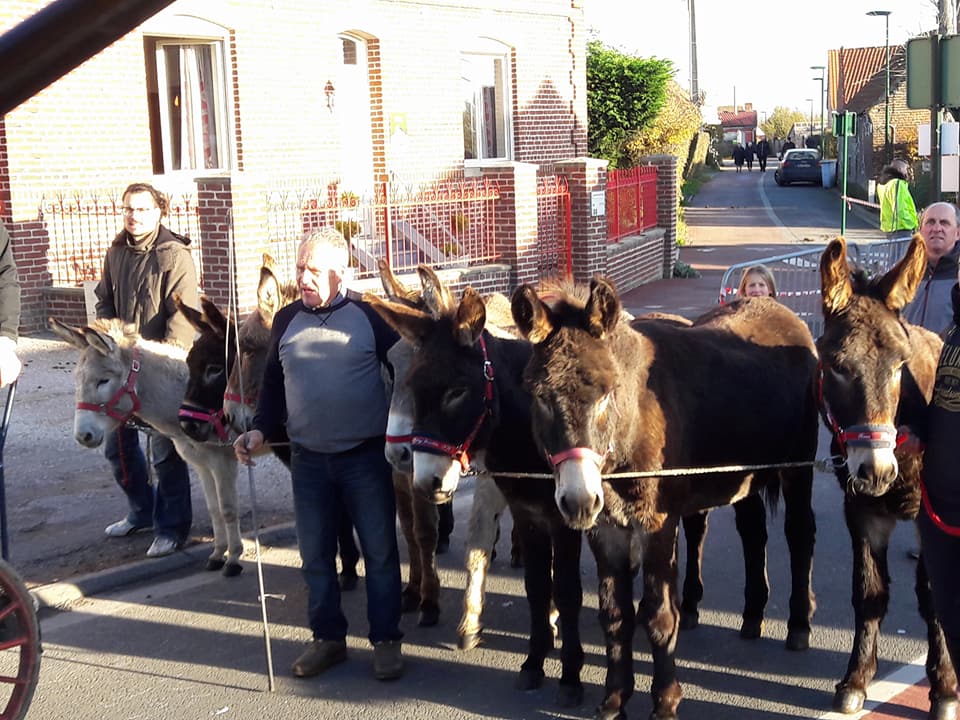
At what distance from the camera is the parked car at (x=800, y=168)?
5706 cm

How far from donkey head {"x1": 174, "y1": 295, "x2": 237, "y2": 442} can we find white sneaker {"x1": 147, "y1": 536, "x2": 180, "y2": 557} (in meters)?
1.20

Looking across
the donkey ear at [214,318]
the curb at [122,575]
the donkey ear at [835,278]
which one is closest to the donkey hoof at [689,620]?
the donkey ear at [835,278]

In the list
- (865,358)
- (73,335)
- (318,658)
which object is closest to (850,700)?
(865,358)

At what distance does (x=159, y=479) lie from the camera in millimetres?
7273

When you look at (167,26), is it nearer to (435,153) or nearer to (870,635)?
(435,153)

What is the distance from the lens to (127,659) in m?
5.87

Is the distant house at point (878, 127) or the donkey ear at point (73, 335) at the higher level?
the distant house at point (878, 127)

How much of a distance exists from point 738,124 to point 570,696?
131 m

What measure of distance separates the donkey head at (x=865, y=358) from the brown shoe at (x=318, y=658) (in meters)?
2.69

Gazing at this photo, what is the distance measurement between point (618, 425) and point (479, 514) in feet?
5.47

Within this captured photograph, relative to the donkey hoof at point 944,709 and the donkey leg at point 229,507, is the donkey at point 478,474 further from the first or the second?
the donkey hoof at point 944,709

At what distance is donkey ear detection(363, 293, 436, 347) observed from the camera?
15.8 feet

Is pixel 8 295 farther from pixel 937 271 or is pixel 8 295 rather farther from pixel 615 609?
pixel 937 271

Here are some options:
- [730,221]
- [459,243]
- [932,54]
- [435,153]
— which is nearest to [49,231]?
[459,243]
